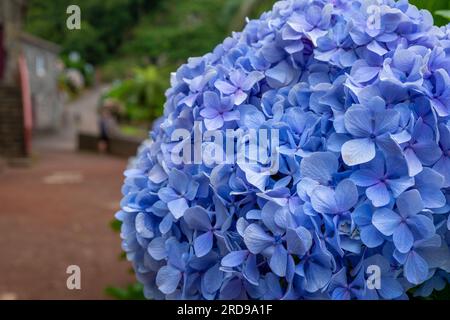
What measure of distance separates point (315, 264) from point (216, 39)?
852 inches

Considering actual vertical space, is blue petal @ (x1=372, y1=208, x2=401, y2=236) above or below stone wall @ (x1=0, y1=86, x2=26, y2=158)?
above

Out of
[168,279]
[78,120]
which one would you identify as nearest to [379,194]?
[168,279]

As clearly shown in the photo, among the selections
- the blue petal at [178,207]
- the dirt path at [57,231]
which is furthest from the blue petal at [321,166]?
the dirt path at [57,231]

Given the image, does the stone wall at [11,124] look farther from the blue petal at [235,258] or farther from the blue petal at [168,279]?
the blue petal at [235,258]

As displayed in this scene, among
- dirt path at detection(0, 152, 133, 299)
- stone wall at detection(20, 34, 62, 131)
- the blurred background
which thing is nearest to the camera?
dirt path at detection(0, 152, 133, 299)

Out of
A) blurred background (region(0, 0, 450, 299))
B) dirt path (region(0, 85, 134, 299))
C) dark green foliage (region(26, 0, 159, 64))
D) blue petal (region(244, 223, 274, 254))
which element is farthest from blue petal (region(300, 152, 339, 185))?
dark green foliage (region(26, 0, 159, 64))

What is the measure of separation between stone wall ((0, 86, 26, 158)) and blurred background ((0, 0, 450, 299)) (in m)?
0.02

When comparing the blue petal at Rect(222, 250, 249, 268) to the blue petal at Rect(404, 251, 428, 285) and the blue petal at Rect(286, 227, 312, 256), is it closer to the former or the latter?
the blue petal at Rect(286, 227, 312, 256)

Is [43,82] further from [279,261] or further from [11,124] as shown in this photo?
[279,261]

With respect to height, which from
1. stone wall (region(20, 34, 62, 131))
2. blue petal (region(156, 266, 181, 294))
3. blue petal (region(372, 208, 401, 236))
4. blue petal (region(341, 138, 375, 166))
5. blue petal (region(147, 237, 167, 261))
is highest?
blue petal (region(341, 138, 375, 166))

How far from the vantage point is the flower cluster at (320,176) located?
927 mm

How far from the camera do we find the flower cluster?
927 mm

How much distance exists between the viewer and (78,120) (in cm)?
2395

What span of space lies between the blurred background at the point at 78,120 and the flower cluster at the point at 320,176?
27cm
